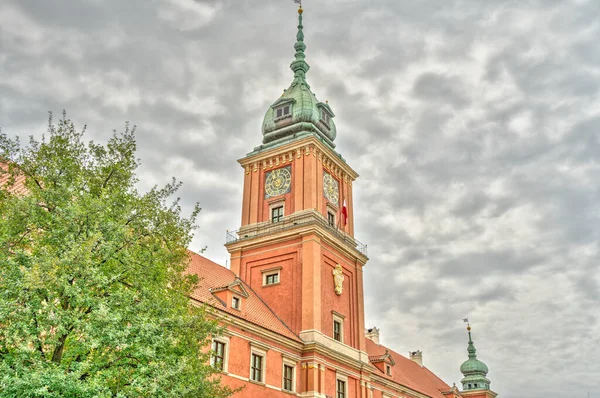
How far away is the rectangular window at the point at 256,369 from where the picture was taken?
28.2 metres

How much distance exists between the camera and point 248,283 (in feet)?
116

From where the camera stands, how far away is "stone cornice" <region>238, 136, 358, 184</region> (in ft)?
122

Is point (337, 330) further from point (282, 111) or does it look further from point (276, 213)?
point (282, 111)

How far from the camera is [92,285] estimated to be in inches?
527

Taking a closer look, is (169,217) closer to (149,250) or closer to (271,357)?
(149,250)

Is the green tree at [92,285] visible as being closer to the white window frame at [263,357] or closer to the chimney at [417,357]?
the white window frame at [263,357]

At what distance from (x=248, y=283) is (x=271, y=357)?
266 inches

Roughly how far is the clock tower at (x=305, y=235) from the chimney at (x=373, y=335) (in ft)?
43.6

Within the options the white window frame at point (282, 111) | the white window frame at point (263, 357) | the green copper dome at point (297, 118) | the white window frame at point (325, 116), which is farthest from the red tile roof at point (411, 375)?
the white window frame at point (282, 111)

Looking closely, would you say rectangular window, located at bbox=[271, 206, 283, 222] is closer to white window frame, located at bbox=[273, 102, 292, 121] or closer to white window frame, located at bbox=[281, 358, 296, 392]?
white window frame, located at bbox=[273, 102, 292, 121]

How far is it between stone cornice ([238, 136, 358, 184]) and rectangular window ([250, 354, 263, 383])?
13.4 meters

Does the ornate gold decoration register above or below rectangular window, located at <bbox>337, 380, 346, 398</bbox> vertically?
above

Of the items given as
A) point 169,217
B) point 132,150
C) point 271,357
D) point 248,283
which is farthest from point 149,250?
point 248,283

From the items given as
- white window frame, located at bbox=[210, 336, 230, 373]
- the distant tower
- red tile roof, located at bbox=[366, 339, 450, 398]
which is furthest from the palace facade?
the distant tower
